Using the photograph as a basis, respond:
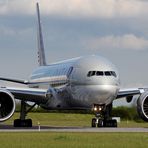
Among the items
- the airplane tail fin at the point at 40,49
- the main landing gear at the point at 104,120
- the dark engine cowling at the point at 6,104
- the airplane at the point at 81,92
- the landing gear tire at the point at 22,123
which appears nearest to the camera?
the airplane at the point at 81,92

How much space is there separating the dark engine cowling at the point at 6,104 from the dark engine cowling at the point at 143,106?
8011 mm

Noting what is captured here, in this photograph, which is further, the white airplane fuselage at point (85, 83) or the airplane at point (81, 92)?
the airplane at point (81, 92)

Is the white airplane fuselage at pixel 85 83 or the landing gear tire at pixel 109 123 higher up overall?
the white airplane fuselage at pixel 85 83

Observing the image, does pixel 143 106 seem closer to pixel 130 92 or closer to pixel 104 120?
pixel 130 92

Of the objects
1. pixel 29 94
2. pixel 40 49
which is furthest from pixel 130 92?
pixel 40 49

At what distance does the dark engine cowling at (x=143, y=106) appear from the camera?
145ft

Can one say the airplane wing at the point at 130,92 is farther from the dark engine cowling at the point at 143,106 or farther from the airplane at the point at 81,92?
the dark engine cowling at the point at 143,106

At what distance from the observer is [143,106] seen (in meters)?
44.9

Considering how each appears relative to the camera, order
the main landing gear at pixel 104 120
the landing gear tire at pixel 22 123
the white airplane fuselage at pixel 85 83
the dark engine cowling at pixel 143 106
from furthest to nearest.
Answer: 1. the landing gear tire at pixel 22 123
2. the main landing gear at pixel 104 120
3. the dark engine cowling at pixel 143 106
4. the white airplane fuselage at pixel 85 83

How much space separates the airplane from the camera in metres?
42.1
